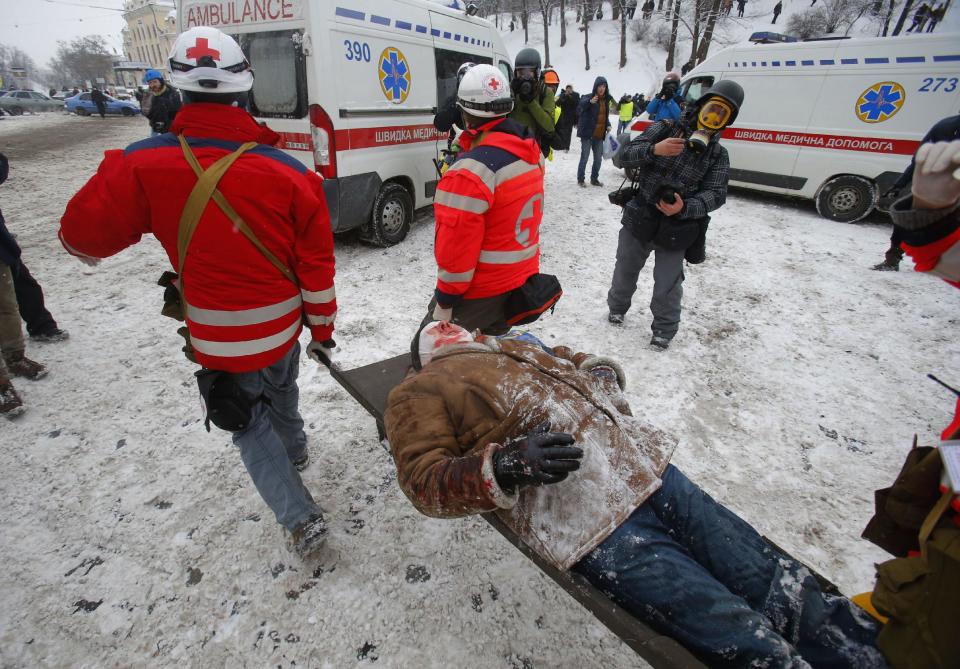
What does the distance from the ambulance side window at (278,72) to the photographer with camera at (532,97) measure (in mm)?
2267

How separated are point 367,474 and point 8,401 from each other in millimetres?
2355

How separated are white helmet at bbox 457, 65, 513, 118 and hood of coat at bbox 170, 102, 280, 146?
1.08 meters

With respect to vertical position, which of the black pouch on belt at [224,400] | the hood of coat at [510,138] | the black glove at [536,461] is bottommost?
the black pouch on belt at [224,400]

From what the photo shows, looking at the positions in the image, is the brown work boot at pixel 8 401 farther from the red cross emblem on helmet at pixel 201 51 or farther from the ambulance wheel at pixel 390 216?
the ambulance wheel at pixel 390 216

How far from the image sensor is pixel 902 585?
1239 mm

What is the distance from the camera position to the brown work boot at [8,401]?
8.83 ft

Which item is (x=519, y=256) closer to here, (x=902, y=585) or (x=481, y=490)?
(x=481, y=490)

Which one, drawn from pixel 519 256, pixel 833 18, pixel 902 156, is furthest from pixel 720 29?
pixel 519 256

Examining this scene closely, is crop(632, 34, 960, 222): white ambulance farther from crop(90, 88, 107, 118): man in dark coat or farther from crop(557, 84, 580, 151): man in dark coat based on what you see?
crop(90, 88, 107, 118): man in dark coat

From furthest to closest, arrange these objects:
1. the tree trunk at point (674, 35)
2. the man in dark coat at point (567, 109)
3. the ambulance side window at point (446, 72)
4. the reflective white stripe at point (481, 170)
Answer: the tree trunk at point (674, 35) < the man in dark coat at point (567, 109) < the ambulance side window at point (446, 72) < the reflective white stripe at point (481, 170)

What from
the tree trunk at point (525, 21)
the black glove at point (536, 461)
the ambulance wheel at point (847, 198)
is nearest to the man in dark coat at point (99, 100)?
the tree trunk at point (525, 21)

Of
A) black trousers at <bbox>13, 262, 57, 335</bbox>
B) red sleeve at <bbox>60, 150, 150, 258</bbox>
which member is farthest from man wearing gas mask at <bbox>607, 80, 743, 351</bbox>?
black trousers at <bbox>13, 262, 57, 335</bbox>

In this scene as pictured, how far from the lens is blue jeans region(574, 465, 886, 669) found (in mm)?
1264

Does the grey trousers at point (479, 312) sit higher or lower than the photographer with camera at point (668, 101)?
lower
